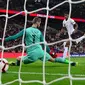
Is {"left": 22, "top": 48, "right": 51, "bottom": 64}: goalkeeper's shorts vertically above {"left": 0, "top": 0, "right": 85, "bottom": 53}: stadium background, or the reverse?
{"left": 0, "top": 0, "right": 85, "bottom": 53}: stadium background

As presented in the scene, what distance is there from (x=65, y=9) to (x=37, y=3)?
2232 millimetres

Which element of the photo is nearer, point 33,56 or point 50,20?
point 33,56

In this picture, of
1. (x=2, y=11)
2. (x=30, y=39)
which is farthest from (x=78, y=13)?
(x=30, y=39)

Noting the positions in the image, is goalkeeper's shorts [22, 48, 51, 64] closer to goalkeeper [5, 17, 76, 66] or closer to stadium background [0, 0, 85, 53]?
goalkeeper [5, 17, 76, 66]

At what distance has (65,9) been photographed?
966 inches

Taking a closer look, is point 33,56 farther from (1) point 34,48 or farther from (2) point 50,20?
(2) point 50,20

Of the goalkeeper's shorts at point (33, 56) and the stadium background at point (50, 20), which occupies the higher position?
the stadium background at point (50, 20)

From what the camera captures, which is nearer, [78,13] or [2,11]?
[2,11]

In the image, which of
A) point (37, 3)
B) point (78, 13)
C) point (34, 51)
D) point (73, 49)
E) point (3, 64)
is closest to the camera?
point (3, 64)

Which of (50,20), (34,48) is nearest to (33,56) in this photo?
(34,48)

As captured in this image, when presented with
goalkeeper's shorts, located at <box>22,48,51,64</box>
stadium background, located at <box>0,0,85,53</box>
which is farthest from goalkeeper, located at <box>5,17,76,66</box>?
stadium background, located at <box>0,0,85,53</box>

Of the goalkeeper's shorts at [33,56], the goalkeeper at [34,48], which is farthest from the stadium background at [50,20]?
the goalkeeper's shorts at [33,56]

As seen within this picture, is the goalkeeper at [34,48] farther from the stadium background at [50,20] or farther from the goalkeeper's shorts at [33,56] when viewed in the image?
the stadium background at [50,20]

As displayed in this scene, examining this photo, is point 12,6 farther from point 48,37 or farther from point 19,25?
point 48,37
